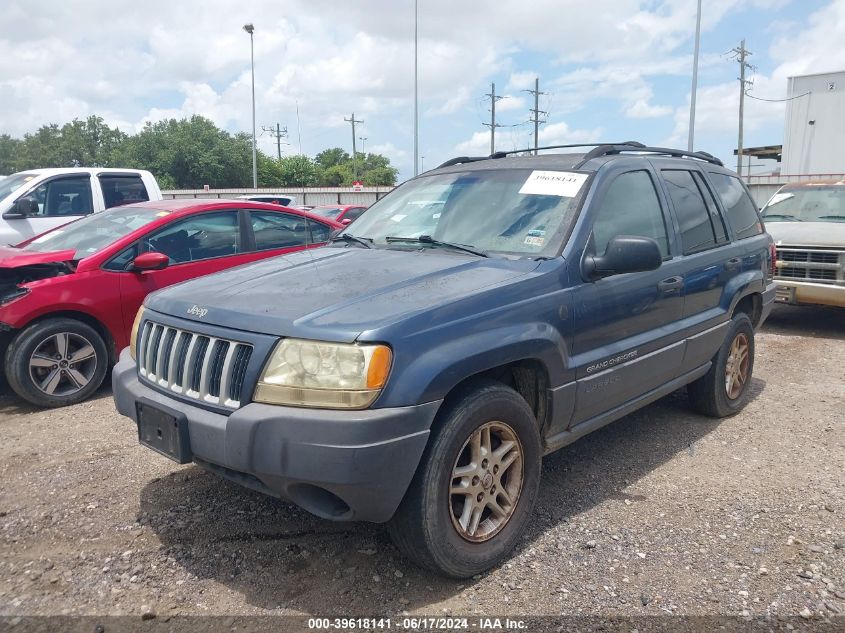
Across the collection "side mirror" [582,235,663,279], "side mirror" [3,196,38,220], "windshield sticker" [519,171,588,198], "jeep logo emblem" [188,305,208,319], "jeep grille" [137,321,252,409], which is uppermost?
"windshield sticker" [519,171,588,198]

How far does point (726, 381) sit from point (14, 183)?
870 cm

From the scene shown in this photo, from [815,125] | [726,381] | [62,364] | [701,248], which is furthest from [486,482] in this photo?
[815,125]

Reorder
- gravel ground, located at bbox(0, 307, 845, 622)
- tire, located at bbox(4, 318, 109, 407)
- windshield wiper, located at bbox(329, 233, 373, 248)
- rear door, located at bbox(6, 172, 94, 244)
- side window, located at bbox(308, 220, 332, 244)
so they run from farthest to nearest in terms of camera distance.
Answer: rear door, located at bbox(6, 172, 94, 244) < side window, located at bbox(308, 220, 332, 244) < tire, located at bbox(4, 318, 109, 407) < windshield wiper, located at bbox(329, 233, 373, 248) < gravel ground, located at bbox(0, 307, 845, 622)

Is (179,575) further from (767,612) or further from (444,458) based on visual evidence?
(767,612)

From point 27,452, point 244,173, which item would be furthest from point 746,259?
point 244,173

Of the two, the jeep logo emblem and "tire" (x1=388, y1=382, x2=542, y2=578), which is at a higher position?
the jeep logo emblem

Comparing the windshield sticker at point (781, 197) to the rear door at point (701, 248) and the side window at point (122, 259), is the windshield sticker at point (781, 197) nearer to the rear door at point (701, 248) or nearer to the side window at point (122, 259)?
the rear door at point (701, 248)

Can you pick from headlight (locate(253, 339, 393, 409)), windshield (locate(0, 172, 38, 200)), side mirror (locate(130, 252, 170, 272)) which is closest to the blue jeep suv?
headlight (locate(253, 339, 393, 409))

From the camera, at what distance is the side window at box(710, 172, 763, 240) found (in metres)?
4.88

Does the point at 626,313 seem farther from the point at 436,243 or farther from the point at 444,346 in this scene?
the point at 444,346

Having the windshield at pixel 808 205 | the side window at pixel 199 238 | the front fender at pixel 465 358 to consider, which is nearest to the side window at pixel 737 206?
the front fender at pixel 465 358

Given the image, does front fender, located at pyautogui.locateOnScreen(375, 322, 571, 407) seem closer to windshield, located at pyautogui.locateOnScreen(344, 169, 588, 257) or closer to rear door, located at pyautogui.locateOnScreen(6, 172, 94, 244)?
windshield, located at pyautogui.locateOnScreen(344, 169, 588, 257)

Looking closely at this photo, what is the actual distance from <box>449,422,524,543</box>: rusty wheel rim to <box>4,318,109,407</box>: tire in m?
3.64

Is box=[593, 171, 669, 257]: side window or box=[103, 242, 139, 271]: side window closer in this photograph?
box=[593, 171, 669, 257]: side window
